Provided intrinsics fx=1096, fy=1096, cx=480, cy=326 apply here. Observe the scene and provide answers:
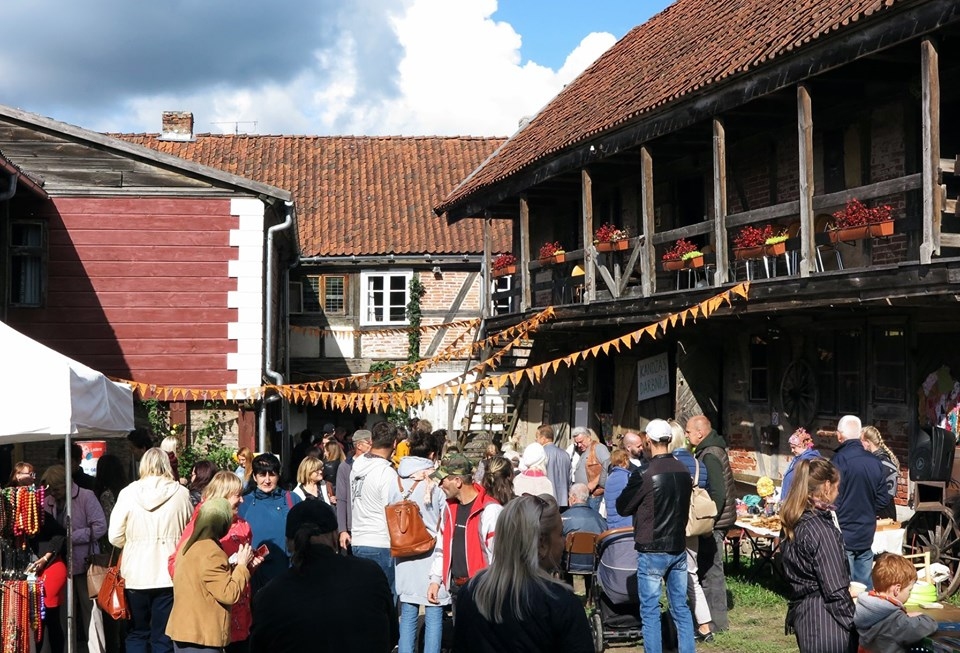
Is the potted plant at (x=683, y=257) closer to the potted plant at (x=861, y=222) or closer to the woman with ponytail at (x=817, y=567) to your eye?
the potted plant at (x=861, y=222)

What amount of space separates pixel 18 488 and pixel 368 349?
64.0ft

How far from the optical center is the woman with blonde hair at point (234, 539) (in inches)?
271

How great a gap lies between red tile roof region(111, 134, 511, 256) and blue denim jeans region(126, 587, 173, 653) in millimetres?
19488

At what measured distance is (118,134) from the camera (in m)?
31.1

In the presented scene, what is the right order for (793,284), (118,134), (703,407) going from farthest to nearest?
(118,134) → (703,407) → (793,284)

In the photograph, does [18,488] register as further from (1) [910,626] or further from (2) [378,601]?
(1) [910,626]

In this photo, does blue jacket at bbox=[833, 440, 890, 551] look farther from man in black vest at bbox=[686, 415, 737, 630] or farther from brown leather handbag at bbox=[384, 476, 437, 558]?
brown leather handbag at bbox=[384, 476, 437, 558]

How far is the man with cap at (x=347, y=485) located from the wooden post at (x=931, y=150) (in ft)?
16.9

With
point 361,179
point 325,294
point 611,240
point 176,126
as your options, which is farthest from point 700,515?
point 176,126

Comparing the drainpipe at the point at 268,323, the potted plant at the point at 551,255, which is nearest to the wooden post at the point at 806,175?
the potted plant at the point at 551,255

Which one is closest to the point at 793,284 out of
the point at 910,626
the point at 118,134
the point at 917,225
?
the point at 917,225

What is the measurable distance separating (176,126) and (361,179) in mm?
5814

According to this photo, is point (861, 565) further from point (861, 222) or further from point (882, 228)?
point (861, 222)

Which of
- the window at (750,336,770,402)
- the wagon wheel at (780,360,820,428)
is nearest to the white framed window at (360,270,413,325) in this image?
the window at (750,336,770,402)
